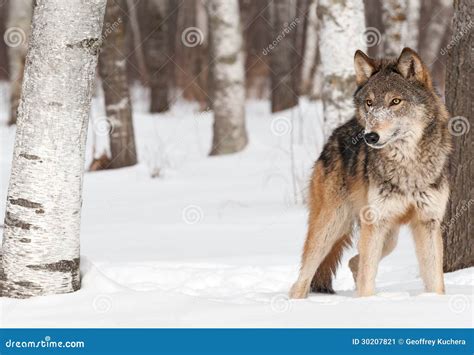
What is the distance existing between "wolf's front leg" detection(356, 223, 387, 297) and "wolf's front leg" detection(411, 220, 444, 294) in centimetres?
25

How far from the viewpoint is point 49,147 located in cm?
443

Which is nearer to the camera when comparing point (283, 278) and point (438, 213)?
point (438, 213)

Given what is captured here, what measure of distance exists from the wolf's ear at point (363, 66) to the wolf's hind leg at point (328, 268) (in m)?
1.13

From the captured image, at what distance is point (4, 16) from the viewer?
2709cm

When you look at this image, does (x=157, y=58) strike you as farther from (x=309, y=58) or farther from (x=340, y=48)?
(x=340, y=48)

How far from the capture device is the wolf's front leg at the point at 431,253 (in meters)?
4.95

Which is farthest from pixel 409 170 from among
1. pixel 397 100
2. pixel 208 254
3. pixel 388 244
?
pixel 208 254

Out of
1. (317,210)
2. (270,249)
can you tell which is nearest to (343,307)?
(317,210)

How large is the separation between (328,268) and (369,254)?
Result: 71cm

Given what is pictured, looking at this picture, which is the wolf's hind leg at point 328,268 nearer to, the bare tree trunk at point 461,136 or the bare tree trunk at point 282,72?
the bare tree trunk at point 461,136

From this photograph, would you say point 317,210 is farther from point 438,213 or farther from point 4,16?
point 4,16

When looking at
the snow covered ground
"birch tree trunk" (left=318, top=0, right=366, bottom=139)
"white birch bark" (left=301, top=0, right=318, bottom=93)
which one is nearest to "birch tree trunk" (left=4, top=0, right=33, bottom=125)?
the snow covered ground

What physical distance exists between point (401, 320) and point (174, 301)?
1184 millimetres

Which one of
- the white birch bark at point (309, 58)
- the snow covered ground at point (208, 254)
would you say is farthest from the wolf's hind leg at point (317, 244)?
the white birch bark at point (309, 58)
